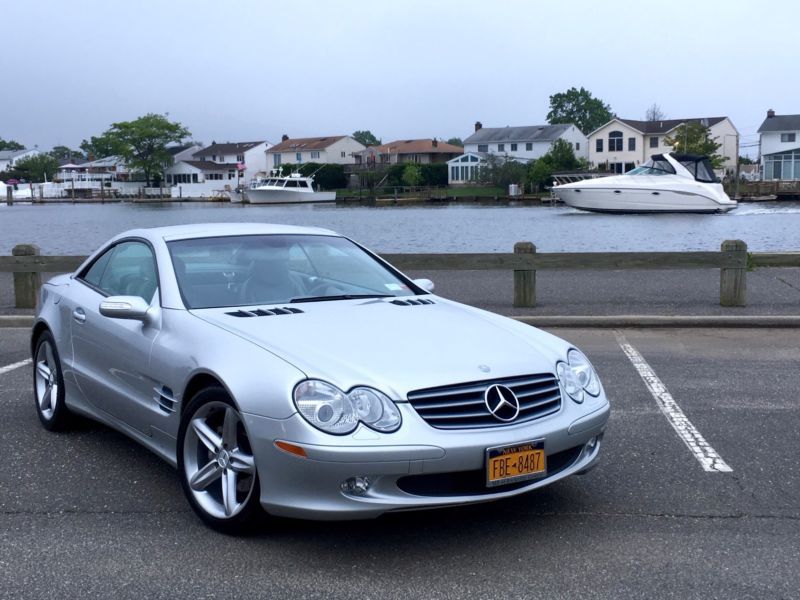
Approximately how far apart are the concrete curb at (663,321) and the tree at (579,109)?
13093 centimetres

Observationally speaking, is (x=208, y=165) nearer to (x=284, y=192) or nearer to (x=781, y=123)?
(x=284, y=192)

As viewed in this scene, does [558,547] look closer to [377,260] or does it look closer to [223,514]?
[223,514]

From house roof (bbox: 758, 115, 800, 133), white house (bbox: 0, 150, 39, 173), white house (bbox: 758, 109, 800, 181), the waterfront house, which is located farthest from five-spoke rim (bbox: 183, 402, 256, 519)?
white house (bbox: 0, 150, 39, 173)

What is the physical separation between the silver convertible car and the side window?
0.02 meters

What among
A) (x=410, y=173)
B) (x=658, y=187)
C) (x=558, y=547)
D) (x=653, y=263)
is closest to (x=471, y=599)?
(x=558, y=547)

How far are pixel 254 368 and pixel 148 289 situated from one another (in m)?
1.47

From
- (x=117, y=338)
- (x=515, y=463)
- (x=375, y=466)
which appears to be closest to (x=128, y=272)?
(x=117, y=338)

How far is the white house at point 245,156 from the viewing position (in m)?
128

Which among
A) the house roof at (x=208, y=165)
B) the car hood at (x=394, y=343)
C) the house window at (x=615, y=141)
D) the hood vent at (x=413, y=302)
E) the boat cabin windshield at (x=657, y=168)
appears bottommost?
the car hood at (x=394, y=343)

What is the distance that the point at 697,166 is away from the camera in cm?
6016

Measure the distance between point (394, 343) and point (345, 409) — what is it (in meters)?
0.57

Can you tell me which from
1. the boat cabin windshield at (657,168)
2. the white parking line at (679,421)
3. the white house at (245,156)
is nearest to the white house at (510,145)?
the white house at (245,156)

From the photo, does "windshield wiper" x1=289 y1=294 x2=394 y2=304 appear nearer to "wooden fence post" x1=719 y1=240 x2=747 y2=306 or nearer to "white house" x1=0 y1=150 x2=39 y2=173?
"wooden fence post" x1=719 y1=240 x2=747 y2=306

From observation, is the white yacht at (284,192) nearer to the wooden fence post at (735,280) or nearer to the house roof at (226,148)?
the house roof at (226,148)
